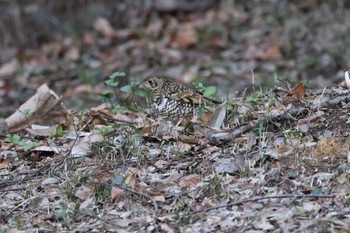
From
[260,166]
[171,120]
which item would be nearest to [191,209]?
[260,166]

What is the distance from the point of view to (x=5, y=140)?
6859mm

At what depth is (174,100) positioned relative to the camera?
6566 millimetres

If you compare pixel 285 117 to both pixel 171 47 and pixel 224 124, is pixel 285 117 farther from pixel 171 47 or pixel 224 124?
pixel 171 47

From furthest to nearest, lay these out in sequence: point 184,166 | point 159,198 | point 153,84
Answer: point 153,84, point 184,166, point 159,198

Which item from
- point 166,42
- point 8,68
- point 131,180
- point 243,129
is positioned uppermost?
point 243,129

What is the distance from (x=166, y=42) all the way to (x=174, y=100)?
6525 mm

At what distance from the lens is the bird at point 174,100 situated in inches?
258

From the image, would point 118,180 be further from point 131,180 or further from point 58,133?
point 58,133

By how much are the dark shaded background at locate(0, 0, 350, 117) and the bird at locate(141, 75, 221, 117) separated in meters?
3.91

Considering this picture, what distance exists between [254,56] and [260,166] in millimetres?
6696

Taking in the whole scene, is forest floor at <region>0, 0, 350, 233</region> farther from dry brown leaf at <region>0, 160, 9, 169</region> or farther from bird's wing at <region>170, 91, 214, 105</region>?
bird's wing at <region>170, 91, 214, 105</region>

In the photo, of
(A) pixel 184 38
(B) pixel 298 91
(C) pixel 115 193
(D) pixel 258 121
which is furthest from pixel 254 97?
(A) pixel 184 38

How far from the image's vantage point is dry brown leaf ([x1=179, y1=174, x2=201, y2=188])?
A: 547 cm

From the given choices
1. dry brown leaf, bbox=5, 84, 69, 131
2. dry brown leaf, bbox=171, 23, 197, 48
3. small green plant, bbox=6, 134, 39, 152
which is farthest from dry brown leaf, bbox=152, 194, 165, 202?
dry brown leaf, bbox=171, 23, 197, 48
